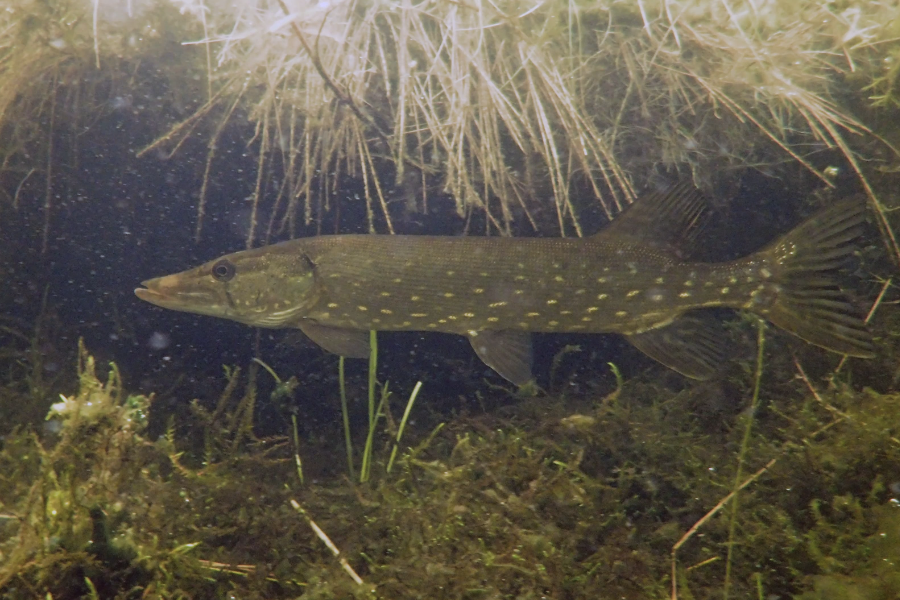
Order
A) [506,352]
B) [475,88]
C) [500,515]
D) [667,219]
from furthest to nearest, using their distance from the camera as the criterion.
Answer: [475,88] → [506,352] → [667,219] → [500,515]

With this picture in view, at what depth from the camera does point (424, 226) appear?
4.29m

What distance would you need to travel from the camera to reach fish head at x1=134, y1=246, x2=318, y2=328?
3789 millimetres

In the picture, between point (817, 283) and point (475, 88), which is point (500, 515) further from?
point (475, 88)

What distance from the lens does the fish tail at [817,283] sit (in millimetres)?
3121

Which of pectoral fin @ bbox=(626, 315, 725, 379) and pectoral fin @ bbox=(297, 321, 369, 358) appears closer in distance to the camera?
pectoral fin @ bbox=(626, 315, 725, 379)

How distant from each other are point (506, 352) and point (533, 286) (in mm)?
547

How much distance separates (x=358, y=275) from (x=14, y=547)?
239 centimetres

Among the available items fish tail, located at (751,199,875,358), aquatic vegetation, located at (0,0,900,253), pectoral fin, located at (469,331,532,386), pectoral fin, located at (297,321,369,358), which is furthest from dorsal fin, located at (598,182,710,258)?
pectoral fin, located at (297,321,369,358)

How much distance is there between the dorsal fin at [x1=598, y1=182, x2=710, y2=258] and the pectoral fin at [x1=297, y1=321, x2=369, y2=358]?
199cm

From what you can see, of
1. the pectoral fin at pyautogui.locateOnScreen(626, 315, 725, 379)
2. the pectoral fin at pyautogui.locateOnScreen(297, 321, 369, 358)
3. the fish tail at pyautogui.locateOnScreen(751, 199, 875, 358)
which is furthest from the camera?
the pectoral fin at pyautogui.locateOnScreen(297, 321, 369, 358)

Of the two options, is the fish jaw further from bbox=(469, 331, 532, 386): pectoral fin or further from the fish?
bbox=(469, 331, 532, 386): pectoral fin

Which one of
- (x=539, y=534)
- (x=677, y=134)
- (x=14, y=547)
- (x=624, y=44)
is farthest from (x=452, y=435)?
(x=624, y=44)

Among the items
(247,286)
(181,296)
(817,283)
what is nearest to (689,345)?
(817,283)

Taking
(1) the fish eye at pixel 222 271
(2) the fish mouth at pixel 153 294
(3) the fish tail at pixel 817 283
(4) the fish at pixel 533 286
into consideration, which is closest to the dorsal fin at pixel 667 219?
(4) the fish at pixel 533 286
